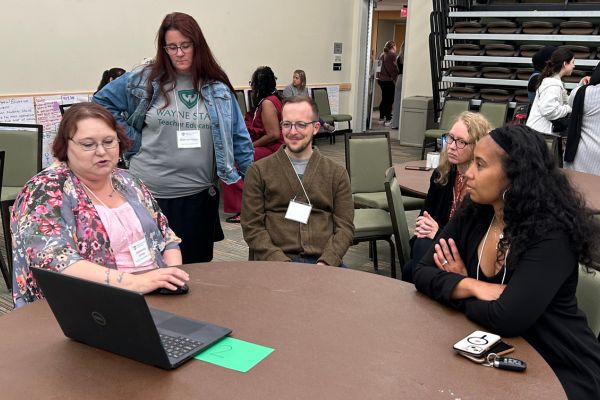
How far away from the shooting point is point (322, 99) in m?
9.62

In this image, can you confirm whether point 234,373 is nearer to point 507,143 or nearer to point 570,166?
point 507,143

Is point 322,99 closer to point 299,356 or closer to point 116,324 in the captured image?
point 299,356

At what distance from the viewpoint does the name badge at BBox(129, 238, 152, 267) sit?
1.87 m

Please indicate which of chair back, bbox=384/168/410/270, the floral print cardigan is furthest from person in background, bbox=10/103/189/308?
chair back, bbox=384/168/410/270

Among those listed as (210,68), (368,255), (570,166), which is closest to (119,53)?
(368,255)

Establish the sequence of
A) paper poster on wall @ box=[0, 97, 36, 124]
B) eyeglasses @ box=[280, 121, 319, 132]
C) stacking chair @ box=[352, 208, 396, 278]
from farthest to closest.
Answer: paper poster on wall @ box=[0, 97, 36, 124] → stacking chair @ box=[352, 208, 396, 278] → eyeglasses @ box=[280, 121, 319, 132]

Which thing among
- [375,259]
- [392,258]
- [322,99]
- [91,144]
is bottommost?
[375,259]

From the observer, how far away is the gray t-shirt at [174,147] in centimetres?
262

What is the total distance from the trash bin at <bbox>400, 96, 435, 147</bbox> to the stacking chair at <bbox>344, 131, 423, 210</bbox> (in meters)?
5.31

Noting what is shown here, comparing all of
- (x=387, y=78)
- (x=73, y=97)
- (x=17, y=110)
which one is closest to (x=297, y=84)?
(x=73, y=97)

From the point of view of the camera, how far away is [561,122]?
488cm

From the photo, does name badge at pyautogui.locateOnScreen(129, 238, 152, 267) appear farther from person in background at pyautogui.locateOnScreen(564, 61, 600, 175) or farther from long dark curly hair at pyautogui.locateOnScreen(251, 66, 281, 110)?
person in background at pyautogui.locateOnScreen(564, 61, 600, 175)

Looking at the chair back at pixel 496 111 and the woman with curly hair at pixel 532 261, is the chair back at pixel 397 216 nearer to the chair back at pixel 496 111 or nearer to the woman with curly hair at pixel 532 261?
the woman with curly hair at pixel 532 261

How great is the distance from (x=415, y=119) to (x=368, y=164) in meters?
5.63
